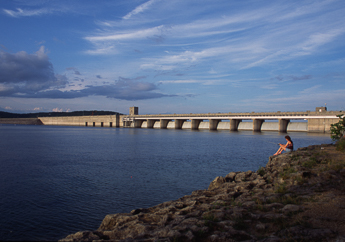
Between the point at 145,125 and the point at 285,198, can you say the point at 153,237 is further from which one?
the point at 145,125

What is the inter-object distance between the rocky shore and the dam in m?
78.9

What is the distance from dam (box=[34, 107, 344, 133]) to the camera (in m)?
85.3

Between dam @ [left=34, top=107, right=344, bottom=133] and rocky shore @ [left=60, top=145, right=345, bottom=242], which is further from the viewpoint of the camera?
dam @ [left=34, top=107, right=344, bottom=133]

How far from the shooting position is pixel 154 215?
395 inches

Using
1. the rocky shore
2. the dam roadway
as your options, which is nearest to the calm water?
the rocky shore

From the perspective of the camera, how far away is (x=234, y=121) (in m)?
105

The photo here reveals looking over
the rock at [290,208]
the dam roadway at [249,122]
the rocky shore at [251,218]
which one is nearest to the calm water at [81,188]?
the rocky shore at [251,218]

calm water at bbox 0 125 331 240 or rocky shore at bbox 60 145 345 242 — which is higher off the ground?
rocky shore at bbox 60 145 345 242

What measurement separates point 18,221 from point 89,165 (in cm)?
1402

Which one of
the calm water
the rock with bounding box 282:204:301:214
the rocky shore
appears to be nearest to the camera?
the rocky shore

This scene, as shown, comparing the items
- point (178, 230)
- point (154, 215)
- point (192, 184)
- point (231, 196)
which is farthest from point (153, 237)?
point (192, 184)

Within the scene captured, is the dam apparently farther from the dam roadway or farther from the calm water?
the calm water

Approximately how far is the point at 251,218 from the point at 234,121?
98.7 meters

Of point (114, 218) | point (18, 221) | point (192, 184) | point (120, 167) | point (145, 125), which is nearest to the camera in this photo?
point (114, 218)
